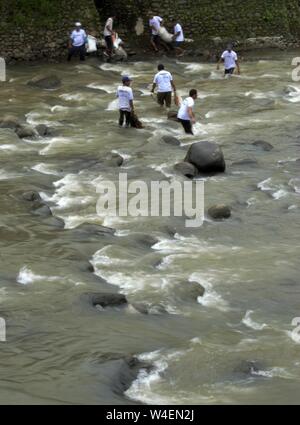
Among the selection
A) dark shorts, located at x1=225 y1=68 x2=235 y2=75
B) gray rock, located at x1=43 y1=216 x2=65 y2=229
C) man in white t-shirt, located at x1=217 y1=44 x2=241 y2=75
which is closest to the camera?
gray rock, located at x1=43 y1=216 x2=65 y2=229

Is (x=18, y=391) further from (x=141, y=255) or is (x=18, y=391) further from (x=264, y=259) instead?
(x=264, y=259)

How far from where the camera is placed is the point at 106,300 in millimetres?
9539

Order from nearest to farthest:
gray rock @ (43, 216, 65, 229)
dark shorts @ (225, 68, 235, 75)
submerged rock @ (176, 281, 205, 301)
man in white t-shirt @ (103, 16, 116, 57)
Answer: submerged rock @ (176, 281, 205, 301) < gray rock @ (43, 216, 65, 229) < dark shorts @ (225, 68, 235, 75) < man in white t-shirt @ (103, 16, 116, 57)

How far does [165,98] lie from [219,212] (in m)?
7.69

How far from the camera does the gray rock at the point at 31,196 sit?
1377cm

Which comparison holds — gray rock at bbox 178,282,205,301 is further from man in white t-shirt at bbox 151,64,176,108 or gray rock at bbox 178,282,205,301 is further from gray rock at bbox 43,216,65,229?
man in white t-shirt at bbox 151,64,176,108

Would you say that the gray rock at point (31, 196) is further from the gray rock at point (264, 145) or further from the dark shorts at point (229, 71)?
the dark shorts at point (229, 71)

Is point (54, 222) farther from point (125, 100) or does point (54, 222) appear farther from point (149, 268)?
point (125, 100)

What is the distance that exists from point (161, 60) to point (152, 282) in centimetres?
1687

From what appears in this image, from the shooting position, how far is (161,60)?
26.2 m

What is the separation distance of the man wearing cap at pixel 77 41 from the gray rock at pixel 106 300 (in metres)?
16.5

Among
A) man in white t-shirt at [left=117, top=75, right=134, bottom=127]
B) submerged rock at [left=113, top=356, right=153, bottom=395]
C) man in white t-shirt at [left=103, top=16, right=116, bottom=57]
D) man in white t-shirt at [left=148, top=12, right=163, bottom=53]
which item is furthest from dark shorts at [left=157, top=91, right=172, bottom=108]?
submerged rock at [left=113, top=356, right=153, bottom=395]

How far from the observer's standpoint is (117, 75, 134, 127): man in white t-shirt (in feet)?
59.1

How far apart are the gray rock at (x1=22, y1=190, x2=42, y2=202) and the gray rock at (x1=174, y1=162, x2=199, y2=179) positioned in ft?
10.1
